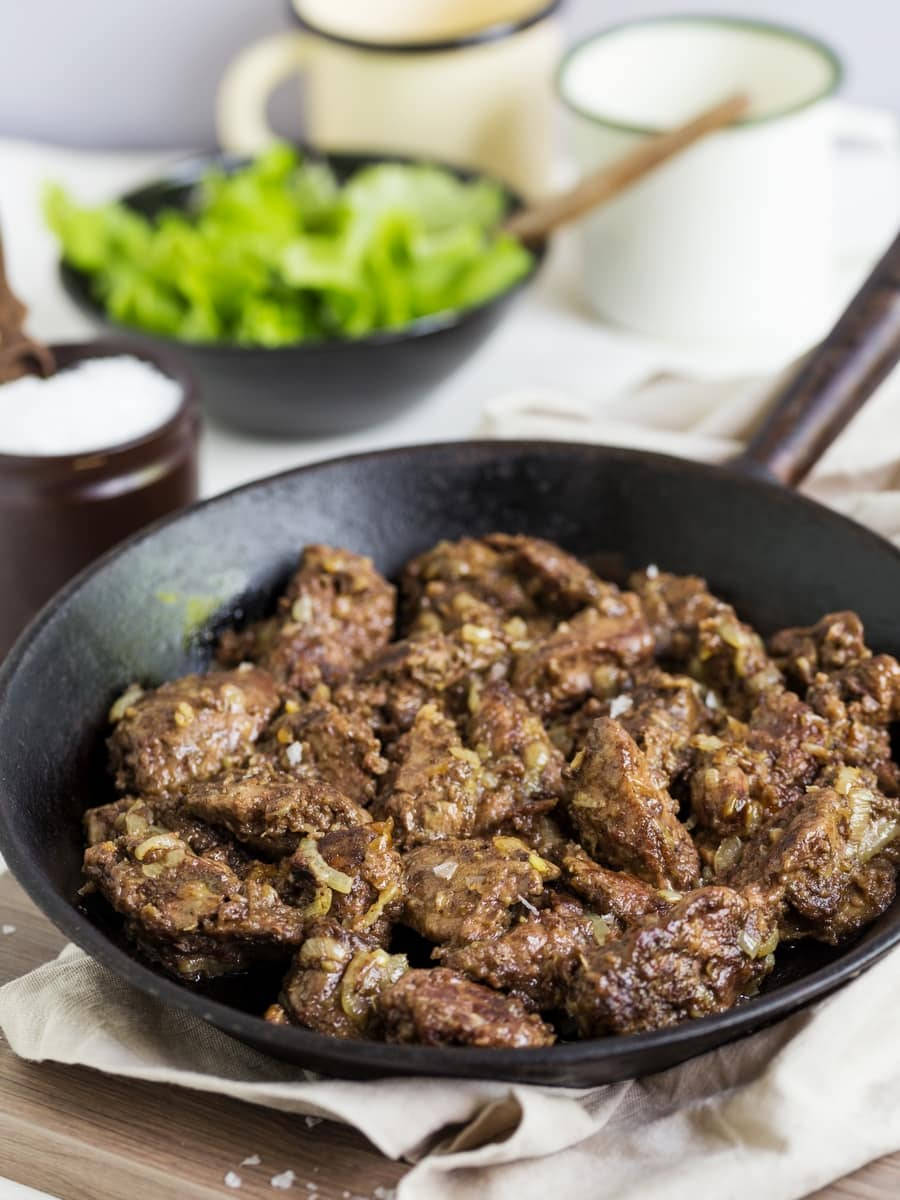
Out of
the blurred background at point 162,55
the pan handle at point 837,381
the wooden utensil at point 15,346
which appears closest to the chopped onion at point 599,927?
the pan handle at point 837,381

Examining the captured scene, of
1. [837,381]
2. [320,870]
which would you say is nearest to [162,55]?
[837,381]

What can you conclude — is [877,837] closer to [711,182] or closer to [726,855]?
[726,855]

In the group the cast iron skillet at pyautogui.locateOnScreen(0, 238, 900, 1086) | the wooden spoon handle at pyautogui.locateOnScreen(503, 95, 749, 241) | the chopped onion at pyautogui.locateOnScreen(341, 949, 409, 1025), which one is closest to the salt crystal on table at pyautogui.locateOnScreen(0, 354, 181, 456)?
the cast iron skillet at pyautogui.locateOnScreen(0, 238, 900, 1086)

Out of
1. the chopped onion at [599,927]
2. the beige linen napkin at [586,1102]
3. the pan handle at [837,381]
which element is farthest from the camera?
the pan handle at [837,381]

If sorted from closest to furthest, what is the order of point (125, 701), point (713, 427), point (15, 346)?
point (125, 701), point (15, 346), point (713, 427)

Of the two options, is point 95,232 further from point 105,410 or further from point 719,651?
point 719,651

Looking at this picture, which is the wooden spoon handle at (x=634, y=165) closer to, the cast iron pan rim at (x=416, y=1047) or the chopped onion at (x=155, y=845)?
the chopped onion at (x=155, y=845)

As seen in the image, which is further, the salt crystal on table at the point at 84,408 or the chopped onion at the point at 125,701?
the salt crystal on table at the point at 84,408
